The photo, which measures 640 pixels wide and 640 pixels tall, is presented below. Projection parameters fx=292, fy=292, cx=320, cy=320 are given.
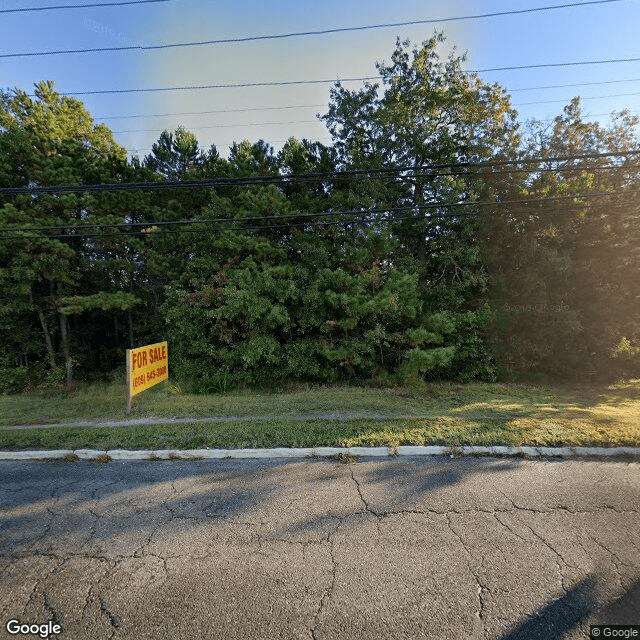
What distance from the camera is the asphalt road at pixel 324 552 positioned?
6.30 ft

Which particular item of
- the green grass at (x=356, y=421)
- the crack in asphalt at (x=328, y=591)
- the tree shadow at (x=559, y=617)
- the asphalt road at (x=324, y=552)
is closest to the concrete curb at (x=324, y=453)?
the green grass at (x=356, y=421)

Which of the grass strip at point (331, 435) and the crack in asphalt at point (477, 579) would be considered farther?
the grass strip at point (331, 435)

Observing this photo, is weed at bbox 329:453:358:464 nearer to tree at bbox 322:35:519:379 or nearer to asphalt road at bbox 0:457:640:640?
asphalt road at bbox 0:457:640:640

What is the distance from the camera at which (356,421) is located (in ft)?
18.0

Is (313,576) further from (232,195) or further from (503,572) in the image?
(232,195)

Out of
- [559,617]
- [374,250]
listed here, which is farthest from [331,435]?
[374,250]

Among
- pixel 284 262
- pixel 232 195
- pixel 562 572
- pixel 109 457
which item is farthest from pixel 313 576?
pixel 232 195

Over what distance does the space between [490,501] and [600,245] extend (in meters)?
11.7

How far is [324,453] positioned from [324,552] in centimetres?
183

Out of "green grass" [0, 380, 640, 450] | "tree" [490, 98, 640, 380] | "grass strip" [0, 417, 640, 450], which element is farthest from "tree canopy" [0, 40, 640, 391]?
"grass strip" [0, 417, 640, 450]

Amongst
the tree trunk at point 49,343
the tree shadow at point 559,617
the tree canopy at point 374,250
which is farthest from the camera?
the tree trunk at point 49,343

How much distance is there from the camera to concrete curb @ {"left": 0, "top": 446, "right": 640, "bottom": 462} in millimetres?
4176

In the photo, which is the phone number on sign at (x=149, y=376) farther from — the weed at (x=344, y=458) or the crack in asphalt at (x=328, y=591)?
the crack in asphalt at (x=328, y=591)

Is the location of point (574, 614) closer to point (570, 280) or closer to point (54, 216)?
point (570, 280)
